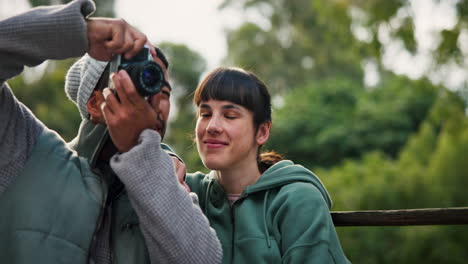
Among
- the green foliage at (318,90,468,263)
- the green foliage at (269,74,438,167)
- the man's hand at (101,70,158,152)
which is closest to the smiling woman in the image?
the man's hand at (101,70,158,152)

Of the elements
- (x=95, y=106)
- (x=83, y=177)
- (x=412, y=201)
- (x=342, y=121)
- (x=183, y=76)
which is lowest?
(x=183, y=76)

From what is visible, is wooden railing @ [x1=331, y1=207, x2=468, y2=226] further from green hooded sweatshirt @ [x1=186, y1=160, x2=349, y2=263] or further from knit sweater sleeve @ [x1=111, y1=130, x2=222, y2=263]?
knit sweater sleeve @ [x1=111, y1=130, x2=222, y2=263]

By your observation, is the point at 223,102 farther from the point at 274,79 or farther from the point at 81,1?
the point at 274,79

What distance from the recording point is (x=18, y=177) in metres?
1.53

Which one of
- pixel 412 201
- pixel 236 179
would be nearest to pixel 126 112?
pixel 236 179

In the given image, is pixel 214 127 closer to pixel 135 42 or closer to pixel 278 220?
pixel 278 220

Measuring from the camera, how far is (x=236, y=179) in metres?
2.28

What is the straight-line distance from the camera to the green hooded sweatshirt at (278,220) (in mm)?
1842

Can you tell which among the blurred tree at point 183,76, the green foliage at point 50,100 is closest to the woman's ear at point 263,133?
the green foliage at point 50,100

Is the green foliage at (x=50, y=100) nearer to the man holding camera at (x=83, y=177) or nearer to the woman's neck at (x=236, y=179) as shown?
the woman's neck at (x=236, y=179)

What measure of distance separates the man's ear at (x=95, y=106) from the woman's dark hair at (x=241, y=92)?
0.69 m

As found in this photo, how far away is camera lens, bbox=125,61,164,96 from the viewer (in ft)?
4.72

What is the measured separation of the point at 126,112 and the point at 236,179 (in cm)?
91

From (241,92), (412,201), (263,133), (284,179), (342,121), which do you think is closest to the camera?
(284,179)
